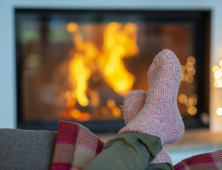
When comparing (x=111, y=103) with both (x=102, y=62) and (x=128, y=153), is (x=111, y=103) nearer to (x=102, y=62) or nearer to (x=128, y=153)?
(x=102, y=62)

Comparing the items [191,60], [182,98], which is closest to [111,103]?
[182,98]

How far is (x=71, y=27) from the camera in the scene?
1.65m

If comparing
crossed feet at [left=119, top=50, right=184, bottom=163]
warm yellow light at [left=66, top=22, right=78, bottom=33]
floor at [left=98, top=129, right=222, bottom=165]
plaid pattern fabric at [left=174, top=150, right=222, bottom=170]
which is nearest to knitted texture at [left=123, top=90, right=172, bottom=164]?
crossed feet at [left=119, top=50, right=184, bottom=163]

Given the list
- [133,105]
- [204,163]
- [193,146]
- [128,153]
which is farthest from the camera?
[193,146]

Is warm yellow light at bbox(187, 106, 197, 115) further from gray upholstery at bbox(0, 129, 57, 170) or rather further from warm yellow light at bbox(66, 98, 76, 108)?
gray upholstery at bbox(0, 129, 57, 170)

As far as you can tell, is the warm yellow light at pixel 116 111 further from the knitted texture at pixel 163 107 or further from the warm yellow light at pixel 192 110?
the knitted texture at pixel 163 107

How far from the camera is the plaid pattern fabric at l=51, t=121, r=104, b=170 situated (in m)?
0.53

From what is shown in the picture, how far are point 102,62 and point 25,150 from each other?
3.93 ft

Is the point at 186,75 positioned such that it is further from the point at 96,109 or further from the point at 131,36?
the point at 96,109

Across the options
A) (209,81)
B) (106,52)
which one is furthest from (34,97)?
(209,81)

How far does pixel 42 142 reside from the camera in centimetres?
57

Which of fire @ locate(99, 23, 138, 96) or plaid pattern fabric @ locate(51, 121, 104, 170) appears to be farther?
fire @ locate(99, 23, 138, 96)

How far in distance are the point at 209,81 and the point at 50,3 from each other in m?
1.19

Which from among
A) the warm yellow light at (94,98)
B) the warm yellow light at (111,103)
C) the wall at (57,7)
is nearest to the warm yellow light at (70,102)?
the warm yellow light at (94,98)
